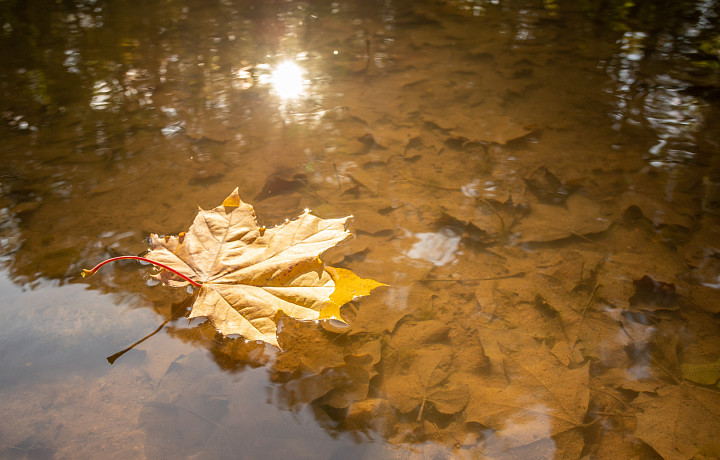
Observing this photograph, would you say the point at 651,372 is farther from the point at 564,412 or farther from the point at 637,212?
the point at 637,212

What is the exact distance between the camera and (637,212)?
157 cm

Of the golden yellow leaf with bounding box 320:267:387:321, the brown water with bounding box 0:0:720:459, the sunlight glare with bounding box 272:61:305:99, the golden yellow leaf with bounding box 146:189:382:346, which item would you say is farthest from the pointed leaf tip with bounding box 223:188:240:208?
A: the sunlight glare with bounding box 272:61:305:99

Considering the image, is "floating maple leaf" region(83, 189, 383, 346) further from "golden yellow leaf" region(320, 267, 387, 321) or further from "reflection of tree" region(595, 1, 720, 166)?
"reflection of tree" region(595, 1, 720, 166)

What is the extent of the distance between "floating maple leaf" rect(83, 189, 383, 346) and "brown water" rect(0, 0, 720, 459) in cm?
9

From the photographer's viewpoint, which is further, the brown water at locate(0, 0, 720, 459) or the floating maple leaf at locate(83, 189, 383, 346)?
the floating maple leaf at locate(83, 189, 383, 346)

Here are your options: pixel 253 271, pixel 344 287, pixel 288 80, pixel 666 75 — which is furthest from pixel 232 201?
pixel 666 75

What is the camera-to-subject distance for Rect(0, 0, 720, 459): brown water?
39.7 inches

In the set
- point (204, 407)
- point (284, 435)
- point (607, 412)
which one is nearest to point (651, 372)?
point (607, 412)

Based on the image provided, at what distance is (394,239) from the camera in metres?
1.50

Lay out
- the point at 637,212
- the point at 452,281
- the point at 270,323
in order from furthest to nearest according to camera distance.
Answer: the point at 637,212 → the point at 452,281 → the point at 270,323

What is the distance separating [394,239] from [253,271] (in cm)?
51

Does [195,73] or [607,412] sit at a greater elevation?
[195,73]

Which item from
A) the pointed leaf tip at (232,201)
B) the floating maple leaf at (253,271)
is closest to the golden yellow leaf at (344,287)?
the floating maple leaf at (253,271)

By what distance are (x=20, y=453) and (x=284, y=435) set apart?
551 millimetres
